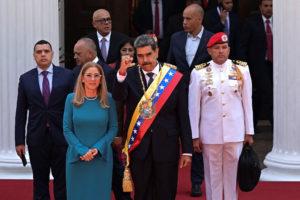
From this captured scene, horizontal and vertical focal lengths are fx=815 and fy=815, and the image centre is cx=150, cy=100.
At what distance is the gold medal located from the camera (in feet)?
20.2

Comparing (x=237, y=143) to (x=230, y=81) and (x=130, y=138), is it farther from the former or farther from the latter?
(x=130, y=138)

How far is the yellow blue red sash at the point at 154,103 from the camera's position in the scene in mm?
6184

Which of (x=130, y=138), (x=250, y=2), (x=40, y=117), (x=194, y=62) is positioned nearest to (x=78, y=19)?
(x=250, y=2)

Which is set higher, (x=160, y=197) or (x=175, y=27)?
(x=175, y=27)

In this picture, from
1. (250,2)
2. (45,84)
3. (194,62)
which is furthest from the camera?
(250,2)

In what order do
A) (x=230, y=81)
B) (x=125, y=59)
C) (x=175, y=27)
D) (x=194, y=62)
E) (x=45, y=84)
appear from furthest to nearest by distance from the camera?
(x=175, y=27)
(x=194, y=62)
(x=45, y=84)
(x=230, y=81)
(x=125, y=59)

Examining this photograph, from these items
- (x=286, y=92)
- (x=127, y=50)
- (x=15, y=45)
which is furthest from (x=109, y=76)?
(x=286, y=92)

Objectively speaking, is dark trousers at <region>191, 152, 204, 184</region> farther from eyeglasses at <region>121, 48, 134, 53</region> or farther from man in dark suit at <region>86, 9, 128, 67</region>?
man in dark suit at <region>86, 9, 128, 67</region>

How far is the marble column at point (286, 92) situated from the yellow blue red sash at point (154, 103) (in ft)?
8.30

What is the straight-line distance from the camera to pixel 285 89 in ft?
28.0

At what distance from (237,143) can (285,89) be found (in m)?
1.94

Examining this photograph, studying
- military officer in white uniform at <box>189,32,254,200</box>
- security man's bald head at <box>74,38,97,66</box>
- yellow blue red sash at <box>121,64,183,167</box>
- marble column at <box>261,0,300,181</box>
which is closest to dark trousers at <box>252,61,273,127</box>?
marble column at <box>261,0,300,181</box>

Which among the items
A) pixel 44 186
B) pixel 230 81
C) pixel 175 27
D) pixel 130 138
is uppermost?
pixel 175 27

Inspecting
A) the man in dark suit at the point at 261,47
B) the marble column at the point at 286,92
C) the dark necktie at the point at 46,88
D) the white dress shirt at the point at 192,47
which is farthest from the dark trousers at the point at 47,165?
the man in dark suit at the point at 261,47
